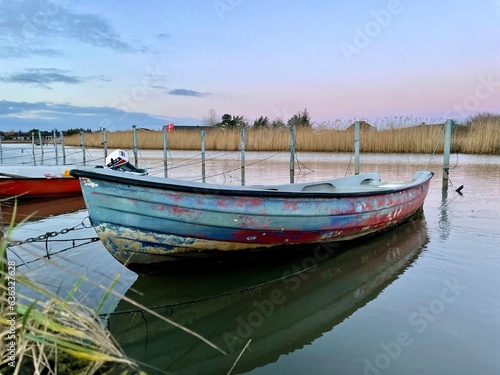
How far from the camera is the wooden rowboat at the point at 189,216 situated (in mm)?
3383

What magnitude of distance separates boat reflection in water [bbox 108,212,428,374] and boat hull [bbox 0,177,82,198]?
5932 millimetres

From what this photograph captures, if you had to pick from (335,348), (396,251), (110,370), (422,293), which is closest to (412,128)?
(396,251)

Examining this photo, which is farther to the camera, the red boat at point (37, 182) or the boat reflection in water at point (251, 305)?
the red boat at point (37, 182)

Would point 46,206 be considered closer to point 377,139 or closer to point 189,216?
point 189,216


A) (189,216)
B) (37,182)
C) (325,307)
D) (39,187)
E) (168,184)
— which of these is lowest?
(325,307)

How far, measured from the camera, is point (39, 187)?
8.80m

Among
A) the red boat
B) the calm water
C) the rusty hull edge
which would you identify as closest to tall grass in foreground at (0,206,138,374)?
the calm water

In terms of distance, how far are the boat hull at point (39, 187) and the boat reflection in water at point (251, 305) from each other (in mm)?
5932

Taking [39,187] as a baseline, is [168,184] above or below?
above

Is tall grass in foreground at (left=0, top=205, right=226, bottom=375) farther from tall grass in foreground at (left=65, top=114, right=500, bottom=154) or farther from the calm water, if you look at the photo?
tall grass in foreground at (left=65, top=114, right=500, bottom=154)

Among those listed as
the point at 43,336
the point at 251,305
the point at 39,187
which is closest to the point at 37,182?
the point at 39,187

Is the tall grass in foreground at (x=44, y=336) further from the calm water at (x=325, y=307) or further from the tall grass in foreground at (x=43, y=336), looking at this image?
the calm water at (x=325, y=307)

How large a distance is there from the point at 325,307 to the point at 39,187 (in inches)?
303

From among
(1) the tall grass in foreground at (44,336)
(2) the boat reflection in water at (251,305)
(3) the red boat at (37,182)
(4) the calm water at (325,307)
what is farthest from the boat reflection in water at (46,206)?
(1) the tall grass in foreground at (44,336)
